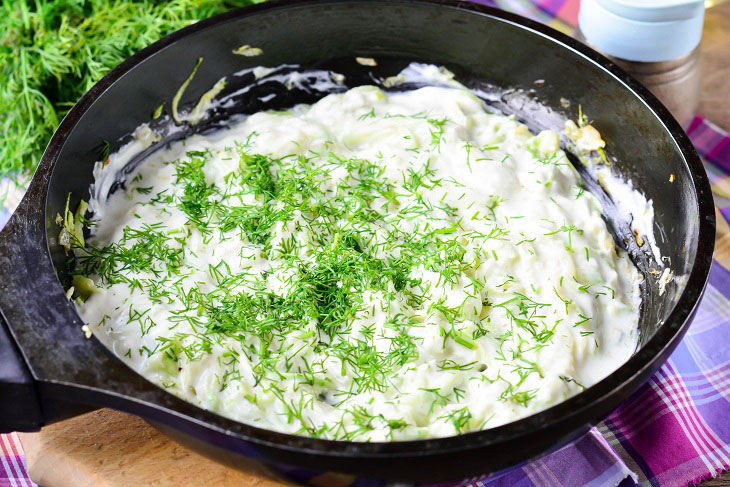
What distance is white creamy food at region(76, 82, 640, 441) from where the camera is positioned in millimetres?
1912

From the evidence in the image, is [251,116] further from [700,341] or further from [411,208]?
[700,341]

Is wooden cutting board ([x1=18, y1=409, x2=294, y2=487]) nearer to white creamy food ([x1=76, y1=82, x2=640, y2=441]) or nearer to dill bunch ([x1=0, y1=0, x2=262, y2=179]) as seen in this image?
white creamy food ([x1=76, y1=82, x2=640, y2=441])

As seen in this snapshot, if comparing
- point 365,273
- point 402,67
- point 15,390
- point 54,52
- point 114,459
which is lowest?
point 114,459

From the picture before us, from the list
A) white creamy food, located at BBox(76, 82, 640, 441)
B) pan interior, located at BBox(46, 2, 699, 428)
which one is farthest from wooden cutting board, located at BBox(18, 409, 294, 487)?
pan interior, located at BBox(46, 2, 699, 428)

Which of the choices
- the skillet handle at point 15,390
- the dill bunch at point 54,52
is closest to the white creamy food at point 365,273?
the skillet handle at point 15,390

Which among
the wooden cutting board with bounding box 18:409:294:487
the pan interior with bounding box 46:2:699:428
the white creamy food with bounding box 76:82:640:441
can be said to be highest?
the pan interior with bounding box 46:2:699:428

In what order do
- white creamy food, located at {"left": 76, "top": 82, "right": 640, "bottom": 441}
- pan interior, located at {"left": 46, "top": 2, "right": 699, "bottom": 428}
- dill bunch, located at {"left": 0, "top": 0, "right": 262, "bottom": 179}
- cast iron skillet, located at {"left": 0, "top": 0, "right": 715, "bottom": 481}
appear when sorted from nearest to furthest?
cast iron skillet, located at {"left": 0, "top": 0, "right": 715, "bottom": 481}, white creamy food, located at {"left": 76, "top": 82, "right": 640, "bottom": 441}, pan interior, located at {"left": 46, "top": 2, "right": 699, "bottom": 428}, dill bunch, located at {"left": 0, "top": 0, "right": 262, "bottom": 179}

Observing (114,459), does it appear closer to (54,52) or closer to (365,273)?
(365,273)

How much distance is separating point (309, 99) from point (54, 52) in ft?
3.12

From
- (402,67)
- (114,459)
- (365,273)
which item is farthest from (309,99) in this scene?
(114,459)

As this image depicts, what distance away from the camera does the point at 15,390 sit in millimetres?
1694

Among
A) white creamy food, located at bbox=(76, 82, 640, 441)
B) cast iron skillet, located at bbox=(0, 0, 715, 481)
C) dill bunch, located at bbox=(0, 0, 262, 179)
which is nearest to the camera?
cast iron skillet, located at bbox=(0, 0, 715, 481)

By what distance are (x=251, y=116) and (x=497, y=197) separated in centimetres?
89

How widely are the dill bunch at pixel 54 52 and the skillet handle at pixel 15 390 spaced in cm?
134
